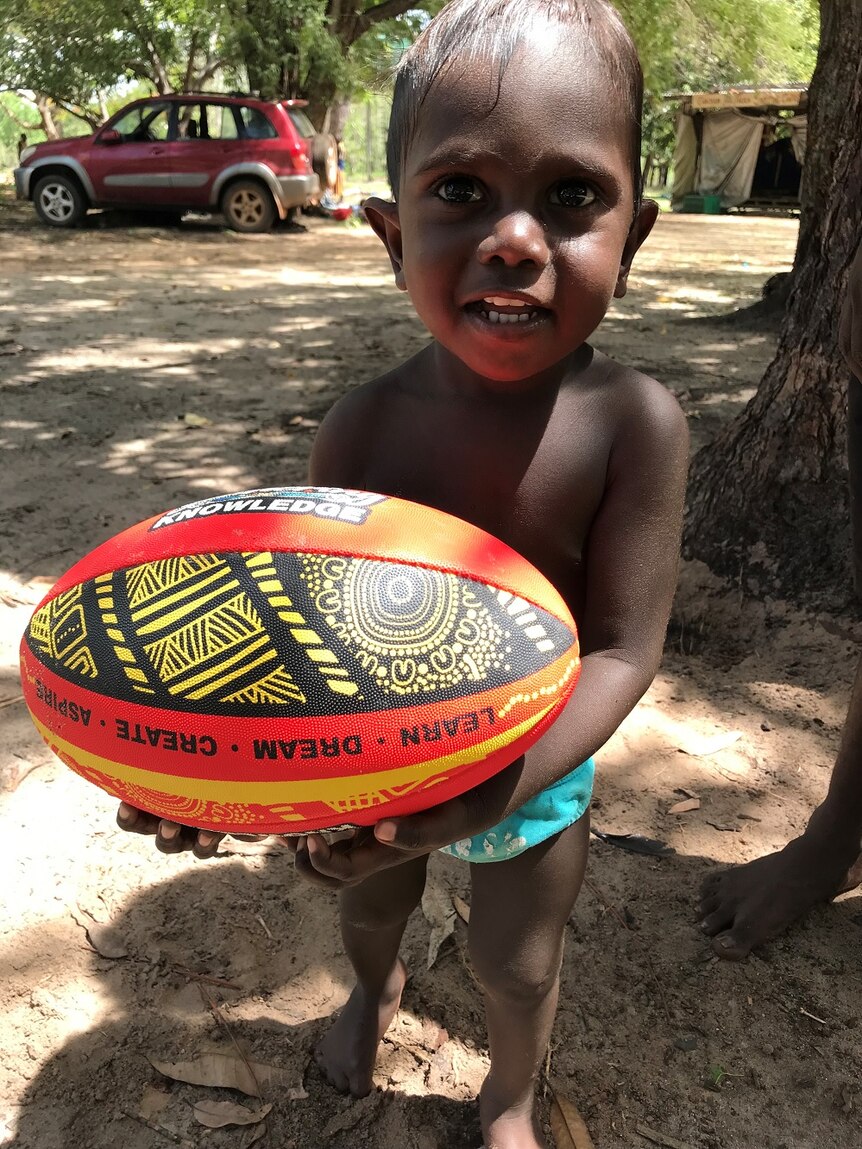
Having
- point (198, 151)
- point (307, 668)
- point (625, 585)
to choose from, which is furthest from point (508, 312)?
point (198, 151)

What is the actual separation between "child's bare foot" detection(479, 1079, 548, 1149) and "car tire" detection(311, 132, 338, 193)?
1663 cm

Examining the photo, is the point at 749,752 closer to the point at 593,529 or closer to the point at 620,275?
the point at 593,529

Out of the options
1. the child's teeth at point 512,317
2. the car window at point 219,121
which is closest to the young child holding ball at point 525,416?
the child's teeth at point 512,317

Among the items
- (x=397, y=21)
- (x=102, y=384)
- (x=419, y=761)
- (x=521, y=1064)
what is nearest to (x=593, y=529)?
(x=419, y=761)

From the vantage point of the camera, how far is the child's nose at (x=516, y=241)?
1.42 meters

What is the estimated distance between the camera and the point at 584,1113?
204 cm

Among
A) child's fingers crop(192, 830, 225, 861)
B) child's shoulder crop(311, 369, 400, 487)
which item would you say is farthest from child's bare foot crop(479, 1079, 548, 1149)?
child's shoulder crop(311, 369, 400, 487)

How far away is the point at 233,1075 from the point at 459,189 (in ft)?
6.14

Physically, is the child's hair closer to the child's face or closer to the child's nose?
the child's face

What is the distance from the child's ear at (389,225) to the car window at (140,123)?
594 inches

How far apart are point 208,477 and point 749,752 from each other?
311cm

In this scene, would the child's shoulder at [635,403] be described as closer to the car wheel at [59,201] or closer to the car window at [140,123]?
the car window at [140,123]

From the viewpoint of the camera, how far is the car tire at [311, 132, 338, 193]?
17091 millimetres

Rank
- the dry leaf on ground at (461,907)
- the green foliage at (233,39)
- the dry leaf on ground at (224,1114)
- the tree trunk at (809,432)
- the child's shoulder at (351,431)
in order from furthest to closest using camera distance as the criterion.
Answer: the green foliage at (233,39)
the tree trunk at (809,432)
the dry leaf on ground at (461,907)
the dry leaf on ground at (224,1114)
the child's shoulder at (351,431)
